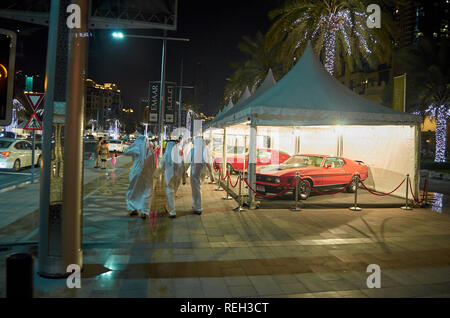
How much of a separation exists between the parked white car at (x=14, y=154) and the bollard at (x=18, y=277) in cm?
1507

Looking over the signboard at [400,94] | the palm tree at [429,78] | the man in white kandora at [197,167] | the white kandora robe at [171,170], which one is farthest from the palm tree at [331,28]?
the palm tree at [429,78]

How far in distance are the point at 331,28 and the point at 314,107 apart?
9.84 m

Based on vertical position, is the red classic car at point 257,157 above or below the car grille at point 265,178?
above

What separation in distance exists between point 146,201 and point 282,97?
192 inches

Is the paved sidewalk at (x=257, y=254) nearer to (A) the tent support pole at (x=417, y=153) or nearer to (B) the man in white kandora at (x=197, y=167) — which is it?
(B) the man in white kandora at (x=197, y=167)

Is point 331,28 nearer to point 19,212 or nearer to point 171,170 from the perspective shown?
point 171,170

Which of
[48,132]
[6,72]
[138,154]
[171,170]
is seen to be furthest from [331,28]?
[6,72]

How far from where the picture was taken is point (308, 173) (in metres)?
11.3

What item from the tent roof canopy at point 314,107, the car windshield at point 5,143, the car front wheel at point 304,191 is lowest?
the car front wheel at point 304,191

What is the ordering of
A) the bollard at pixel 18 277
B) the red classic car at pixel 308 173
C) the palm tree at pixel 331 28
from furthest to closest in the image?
the palm tree at pixel 331 28
the red classic car at pixel 308 173
the bollard at pixel 18 277

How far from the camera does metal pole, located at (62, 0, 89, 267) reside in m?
4.34

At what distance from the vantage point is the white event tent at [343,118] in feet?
31.7

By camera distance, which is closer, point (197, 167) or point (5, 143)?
→ point (197, 167)

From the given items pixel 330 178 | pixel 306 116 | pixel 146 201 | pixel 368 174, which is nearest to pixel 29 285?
pixel 146 201
